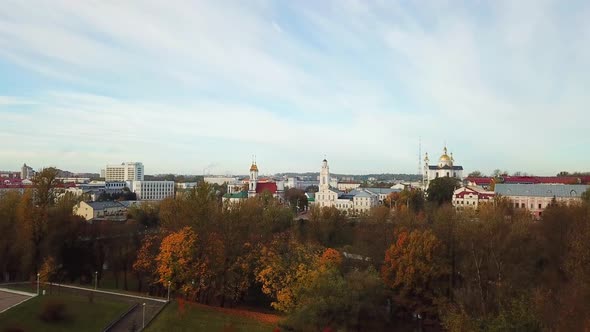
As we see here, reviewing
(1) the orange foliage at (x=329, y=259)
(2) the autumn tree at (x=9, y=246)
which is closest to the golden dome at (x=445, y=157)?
(1) the orange foliage at (x=329, y=259)

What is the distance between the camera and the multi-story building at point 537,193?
6381 centimetres

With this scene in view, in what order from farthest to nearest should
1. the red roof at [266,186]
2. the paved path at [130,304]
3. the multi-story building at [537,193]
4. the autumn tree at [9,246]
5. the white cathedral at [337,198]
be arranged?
the red roof at [266,186] < the white cathedral at [337,198] < the multi-story building at [537,193] < the autumn tree at [9,246] < the paved path at [130,304]

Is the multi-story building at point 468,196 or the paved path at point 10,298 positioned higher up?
the multi-story building at point 468,196

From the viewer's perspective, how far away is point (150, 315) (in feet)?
66.7

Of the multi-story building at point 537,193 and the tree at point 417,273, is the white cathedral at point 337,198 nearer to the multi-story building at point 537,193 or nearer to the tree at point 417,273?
the multi-story building at point 537,193

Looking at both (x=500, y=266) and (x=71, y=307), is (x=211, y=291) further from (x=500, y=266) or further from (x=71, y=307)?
(x=500, y=266)

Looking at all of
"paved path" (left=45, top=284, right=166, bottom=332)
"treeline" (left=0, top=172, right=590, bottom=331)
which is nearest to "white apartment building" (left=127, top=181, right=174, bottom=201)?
"treeline" (left=0, top=172, right=590, bottom=331)

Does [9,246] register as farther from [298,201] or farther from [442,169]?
[442,169]

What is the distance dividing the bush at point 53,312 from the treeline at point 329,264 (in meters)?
4.70

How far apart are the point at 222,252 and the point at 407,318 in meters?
10.2

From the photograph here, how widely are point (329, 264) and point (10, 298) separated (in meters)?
14.0

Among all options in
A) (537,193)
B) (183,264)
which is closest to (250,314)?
(183,264)

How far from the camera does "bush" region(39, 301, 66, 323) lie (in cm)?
1909

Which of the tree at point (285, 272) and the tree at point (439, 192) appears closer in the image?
the tree at point (285, 272)
